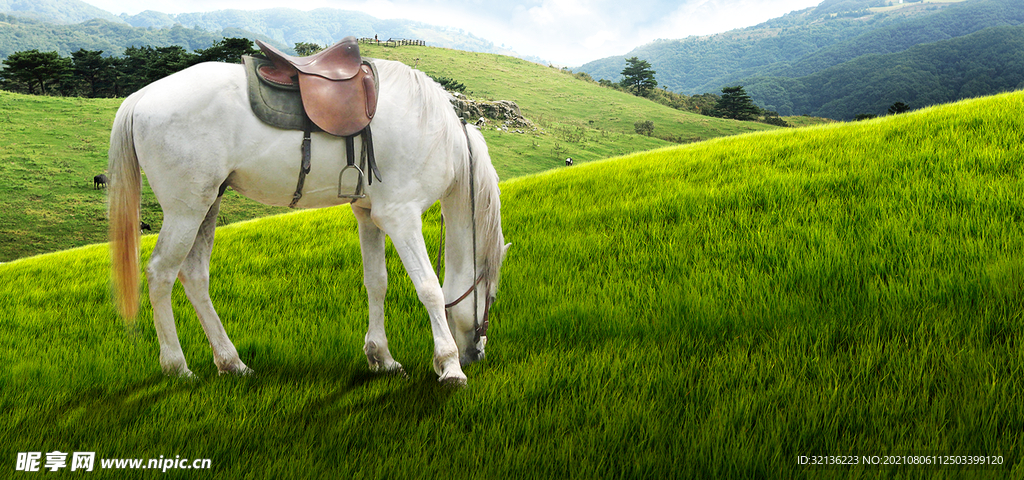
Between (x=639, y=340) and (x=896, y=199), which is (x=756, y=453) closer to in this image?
(x=639, y=340)

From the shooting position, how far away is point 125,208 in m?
3.32

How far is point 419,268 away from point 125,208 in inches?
84.8

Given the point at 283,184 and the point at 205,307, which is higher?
the point at 283,184

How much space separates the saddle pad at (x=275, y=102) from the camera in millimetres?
3037

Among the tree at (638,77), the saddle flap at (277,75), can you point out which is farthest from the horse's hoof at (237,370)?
the tree at (638,77)

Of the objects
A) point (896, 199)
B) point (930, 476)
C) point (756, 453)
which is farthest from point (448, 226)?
point (896, 199)

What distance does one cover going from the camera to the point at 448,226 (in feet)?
11.7

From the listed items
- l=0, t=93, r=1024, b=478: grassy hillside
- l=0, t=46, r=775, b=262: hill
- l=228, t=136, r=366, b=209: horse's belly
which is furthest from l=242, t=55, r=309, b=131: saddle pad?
l=0, t=46, r=775, b=262: hill

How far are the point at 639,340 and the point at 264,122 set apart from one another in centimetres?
300

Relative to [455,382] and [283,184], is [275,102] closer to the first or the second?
[283,184]

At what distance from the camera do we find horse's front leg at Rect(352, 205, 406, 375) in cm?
359

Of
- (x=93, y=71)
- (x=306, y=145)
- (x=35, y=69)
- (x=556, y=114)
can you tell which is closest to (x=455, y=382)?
(x=306, y=145)

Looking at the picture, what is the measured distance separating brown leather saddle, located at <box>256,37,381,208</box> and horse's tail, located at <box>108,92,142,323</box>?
0.98 metres

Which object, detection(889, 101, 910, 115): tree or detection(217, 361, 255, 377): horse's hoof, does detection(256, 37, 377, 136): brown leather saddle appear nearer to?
detection(217, 361, 255, 377): horse's hoof
